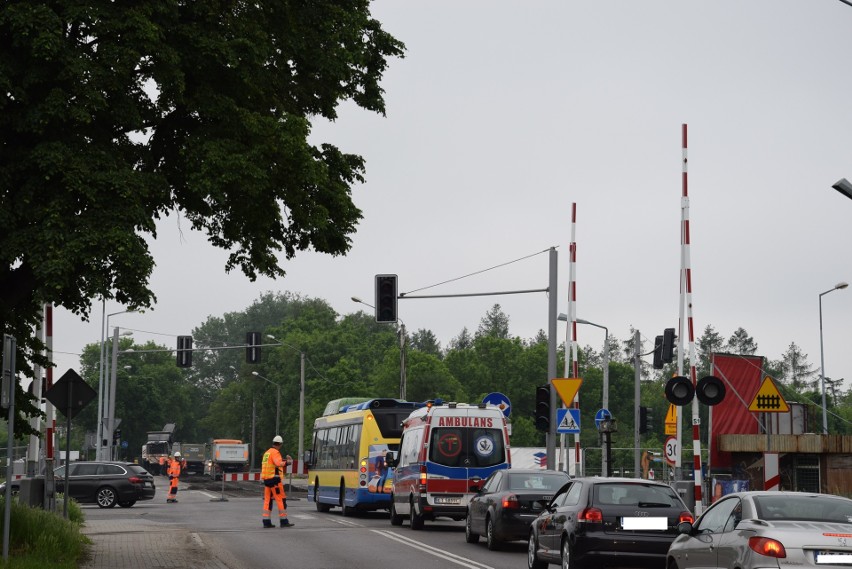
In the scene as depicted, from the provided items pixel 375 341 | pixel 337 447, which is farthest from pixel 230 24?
pixel 375 341

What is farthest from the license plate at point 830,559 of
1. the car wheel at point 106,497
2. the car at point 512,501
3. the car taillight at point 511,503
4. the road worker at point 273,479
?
the car wheel at point 106,497

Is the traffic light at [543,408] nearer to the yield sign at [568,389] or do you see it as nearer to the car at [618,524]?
the yield sign at [568,389]

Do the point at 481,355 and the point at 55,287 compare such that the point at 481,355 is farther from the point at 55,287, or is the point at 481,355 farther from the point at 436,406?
the point at 55,287

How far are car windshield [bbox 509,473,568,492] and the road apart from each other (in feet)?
3.62

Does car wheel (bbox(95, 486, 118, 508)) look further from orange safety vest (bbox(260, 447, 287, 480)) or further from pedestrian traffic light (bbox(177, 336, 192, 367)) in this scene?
orange safety vest (bbox(260, 447, 287, 480))

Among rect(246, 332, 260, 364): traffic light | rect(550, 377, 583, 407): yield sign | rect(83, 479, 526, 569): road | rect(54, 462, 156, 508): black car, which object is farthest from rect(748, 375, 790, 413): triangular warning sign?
rect(246, 332, 260, 364): traffic light

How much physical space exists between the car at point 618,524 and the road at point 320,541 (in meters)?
2.01

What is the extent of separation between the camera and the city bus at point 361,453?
34250mm

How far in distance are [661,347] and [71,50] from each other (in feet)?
85.2

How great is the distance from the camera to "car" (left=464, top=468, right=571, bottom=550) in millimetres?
21750

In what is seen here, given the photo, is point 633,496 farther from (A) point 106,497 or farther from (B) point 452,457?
(A) point 106,497

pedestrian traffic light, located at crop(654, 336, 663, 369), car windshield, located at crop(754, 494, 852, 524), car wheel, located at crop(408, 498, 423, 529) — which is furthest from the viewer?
pedestrian traffic light, located at crop(654, 336, 663, 369)

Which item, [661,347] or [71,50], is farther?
[661,347]

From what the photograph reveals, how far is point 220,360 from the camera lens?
550ft
